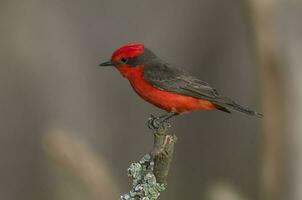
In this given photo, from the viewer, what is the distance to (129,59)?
614 centimetres

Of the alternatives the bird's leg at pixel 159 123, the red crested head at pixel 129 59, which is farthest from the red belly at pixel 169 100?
the bird's leg at pixel 159 123

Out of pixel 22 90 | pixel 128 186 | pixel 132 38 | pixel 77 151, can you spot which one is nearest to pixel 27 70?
pixel 22 90

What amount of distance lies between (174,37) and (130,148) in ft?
4.59

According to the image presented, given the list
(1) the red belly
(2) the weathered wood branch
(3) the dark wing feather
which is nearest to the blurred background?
(3) the dark wing feather

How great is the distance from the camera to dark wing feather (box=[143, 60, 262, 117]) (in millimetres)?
5953

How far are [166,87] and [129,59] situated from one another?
1.04 feet

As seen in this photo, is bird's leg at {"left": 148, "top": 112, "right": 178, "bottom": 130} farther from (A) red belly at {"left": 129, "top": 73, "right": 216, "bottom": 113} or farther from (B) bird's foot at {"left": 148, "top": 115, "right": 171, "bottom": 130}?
(A) red belly at {"left": 129, "top": 73, "right": 216, "bottom": 113}

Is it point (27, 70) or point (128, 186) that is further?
point (27, 70)

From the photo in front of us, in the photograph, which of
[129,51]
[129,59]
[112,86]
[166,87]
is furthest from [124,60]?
[112,86]

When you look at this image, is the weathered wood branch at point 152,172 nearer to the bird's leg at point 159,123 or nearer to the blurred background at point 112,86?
the bird's leg at point 159,123

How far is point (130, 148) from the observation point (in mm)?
8531

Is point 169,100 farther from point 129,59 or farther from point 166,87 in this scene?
point 129,59

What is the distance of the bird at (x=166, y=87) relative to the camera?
19.4 feet

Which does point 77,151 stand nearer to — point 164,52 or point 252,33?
point 252,33
